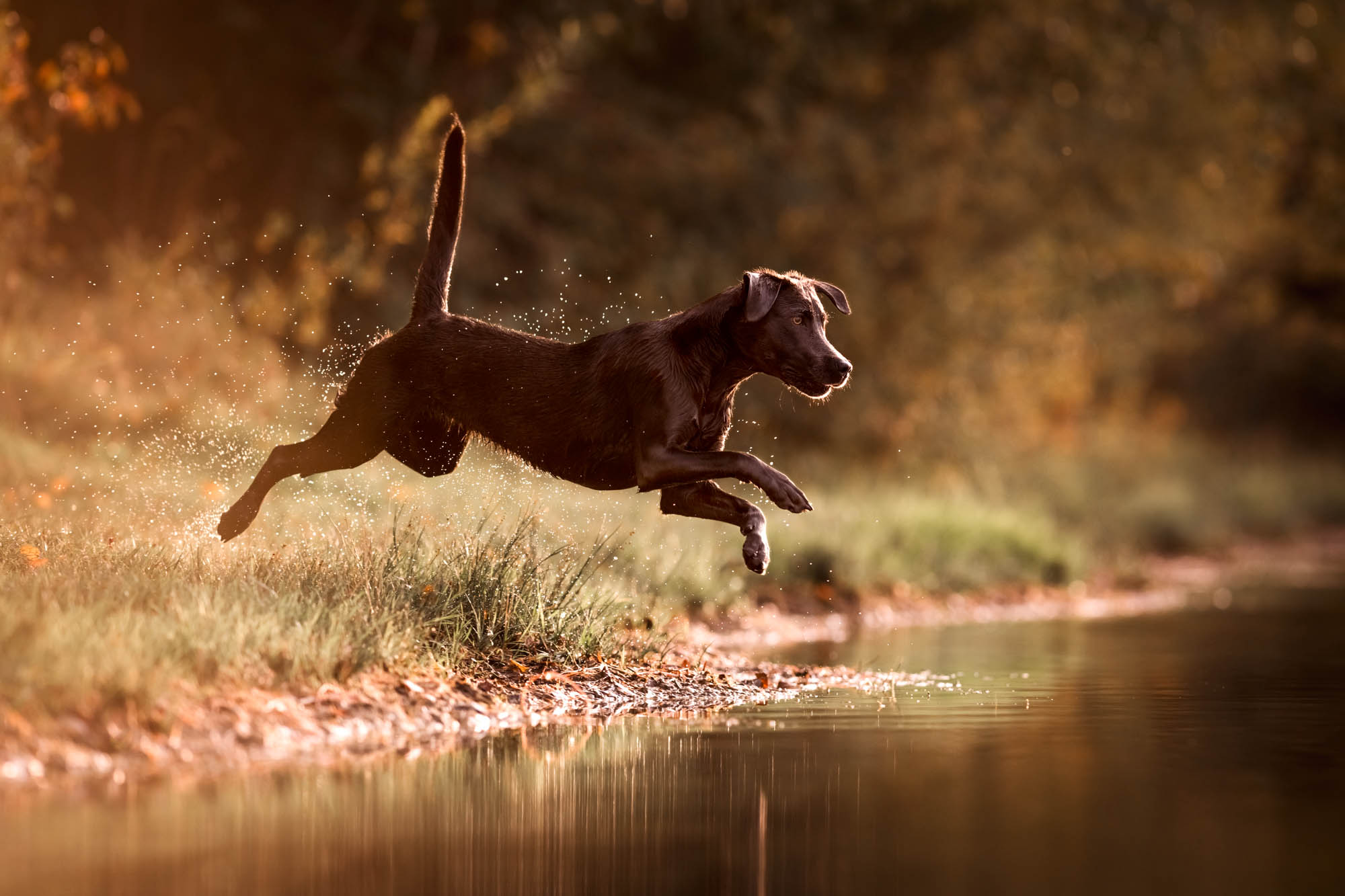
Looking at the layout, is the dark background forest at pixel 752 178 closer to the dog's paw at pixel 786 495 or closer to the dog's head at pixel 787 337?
the dog's head at pixel 787 337

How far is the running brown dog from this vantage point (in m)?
8.95

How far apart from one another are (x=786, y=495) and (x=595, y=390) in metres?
1.28

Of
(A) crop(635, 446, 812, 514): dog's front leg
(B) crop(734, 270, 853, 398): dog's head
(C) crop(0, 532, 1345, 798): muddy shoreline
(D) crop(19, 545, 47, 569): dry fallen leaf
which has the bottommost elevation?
A: (C) crop(0, 532, 1345, 798): muddy shoreline

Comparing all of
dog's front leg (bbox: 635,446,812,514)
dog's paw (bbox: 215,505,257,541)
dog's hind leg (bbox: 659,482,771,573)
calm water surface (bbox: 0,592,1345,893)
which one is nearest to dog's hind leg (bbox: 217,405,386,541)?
dog's paw (bbox: 215,505,257,541)

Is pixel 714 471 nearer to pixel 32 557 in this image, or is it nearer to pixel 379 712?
pixel 379 712

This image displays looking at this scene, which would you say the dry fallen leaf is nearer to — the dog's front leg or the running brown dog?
the running brown dog

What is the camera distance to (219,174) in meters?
19.6

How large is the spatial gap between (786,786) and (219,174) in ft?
48.1

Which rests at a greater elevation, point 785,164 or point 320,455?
point 785,164

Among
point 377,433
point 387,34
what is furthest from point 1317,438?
point 377,433

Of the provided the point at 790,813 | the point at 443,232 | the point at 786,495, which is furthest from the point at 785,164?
the point at 790,813

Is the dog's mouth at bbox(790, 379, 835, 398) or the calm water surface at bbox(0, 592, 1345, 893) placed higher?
the dog's mouth at bbox(790, 379, 835, 398)

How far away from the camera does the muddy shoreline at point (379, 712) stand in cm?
664

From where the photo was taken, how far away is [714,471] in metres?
8.75
